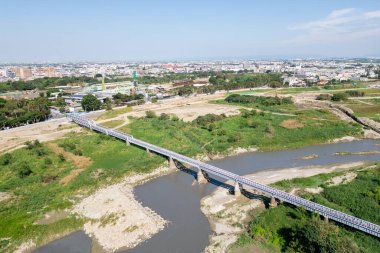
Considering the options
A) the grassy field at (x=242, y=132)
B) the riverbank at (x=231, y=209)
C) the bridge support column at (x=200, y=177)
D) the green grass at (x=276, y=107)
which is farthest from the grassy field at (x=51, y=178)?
the green grass at (x=276, y=107)

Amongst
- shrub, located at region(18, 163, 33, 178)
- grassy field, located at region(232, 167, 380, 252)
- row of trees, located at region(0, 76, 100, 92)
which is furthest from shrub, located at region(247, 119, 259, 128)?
row of trees, located at region(0, 76, 100, 92)

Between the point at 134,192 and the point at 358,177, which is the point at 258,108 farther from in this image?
the point at 134,192

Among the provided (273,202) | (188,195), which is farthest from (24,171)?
(273,202)

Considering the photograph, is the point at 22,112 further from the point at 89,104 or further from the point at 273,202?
the point at 273,202

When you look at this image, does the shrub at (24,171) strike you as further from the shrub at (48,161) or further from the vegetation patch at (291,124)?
the vegetation patch at (291,124)

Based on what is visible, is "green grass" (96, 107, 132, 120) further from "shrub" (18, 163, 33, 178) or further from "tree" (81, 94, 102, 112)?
"shrub" (18, 163, 33, 178)
